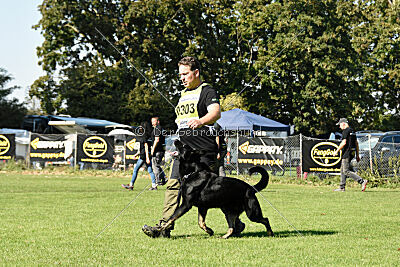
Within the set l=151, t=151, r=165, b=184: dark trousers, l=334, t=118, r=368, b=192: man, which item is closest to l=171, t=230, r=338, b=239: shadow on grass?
l=151, t=151, r=165, b=184: dark trousers

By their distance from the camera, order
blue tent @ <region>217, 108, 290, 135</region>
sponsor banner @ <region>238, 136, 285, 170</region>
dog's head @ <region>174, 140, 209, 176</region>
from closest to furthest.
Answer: dog's head @ <region>174, 140, 209, 176</region>
sponsor banner @ <region>238, 136, 285, 170</region>
blue tent @ <region>217, 108, 290, 135</region>

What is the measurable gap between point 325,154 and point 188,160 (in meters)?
13.4

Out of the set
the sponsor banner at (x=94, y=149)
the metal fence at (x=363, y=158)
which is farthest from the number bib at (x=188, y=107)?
the sponsor banner at (x=94, y=149)

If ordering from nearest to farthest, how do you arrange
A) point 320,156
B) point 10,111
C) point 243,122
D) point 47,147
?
point 320,156
point 47,147
point 243,122
point 10,111

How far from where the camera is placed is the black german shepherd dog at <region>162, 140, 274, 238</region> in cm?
595

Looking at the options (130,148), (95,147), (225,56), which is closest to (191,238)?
(130,148)

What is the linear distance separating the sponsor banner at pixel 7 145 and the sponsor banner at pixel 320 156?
13.9 metres

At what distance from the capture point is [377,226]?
24.7ft

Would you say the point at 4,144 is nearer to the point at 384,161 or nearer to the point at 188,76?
the point at 384,161

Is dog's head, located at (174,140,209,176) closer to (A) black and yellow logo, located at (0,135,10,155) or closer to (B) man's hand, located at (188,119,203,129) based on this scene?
(B) man's hand, located at (188,119,203,129)

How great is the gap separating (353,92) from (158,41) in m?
14.3

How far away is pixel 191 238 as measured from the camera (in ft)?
20.9

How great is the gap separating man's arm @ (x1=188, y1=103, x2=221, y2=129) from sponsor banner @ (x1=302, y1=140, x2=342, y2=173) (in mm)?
13279

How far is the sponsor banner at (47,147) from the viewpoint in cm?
2384
